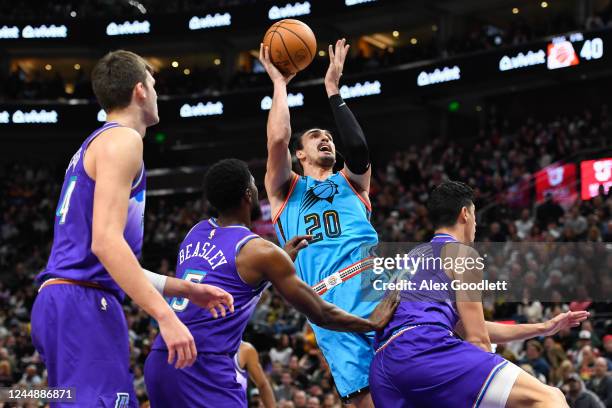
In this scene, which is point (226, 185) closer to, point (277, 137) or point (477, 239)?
point (277, 137)

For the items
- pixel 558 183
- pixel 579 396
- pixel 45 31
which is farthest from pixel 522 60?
pixel 45 31

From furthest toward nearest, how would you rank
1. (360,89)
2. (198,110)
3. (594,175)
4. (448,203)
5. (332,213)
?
(198,110) < (360,89) < (594,175) < (332,213) < (448,203)

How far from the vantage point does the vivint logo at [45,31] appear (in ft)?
103

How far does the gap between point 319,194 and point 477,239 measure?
11571mm

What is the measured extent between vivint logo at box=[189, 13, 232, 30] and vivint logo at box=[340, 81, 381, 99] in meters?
5.83

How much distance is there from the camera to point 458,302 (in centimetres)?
483

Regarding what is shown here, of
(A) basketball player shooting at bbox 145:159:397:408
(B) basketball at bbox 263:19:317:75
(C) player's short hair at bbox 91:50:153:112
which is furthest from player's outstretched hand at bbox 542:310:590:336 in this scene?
(C) player's short hair at bbox 91:50:153:112

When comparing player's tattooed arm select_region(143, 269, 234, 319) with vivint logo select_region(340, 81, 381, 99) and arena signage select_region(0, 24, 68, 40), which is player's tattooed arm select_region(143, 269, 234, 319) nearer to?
vivint logo select_region(340, 81, 381, 99)

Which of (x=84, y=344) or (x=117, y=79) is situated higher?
(x=117, y=79)

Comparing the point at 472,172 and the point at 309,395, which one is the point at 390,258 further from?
the point at 472,172

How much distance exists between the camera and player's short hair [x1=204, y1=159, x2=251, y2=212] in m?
4.42

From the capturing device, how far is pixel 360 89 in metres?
27.2

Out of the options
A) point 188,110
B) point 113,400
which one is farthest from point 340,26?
point 113,400

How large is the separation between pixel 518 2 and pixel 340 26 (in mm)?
6353
